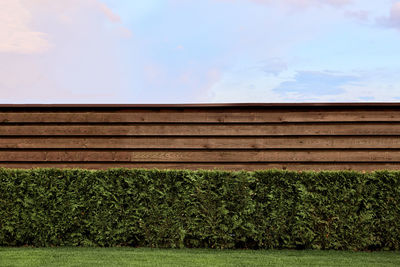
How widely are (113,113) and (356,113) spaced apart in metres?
5.26

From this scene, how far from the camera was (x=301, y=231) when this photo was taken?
680 cm

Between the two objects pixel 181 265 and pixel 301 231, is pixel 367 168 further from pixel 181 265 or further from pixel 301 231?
pixel 181 265

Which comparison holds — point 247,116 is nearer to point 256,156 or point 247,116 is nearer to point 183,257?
point 256,156

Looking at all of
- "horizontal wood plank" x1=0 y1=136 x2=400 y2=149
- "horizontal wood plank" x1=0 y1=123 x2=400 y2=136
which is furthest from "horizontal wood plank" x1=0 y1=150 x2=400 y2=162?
"horizontal wood plank" x1=0 y1=123 x2=400 y2=136

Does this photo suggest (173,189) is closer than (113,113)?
Yes

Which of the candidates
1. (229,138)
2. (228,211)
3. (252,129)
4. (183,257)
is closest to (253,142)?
(252,129)

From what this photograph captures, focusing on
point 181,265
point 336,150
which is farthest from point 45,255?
point 336,150

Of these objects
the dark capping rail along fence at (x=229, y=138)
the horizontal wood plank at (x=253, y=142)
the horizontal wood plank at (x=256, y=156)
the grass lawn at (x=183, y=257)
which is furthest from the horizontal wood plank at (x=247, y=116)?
the grass lawn at (x=183, y=257)

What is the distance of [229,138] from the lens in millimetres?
8773

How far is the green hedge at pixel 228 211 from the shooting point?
22.2ft

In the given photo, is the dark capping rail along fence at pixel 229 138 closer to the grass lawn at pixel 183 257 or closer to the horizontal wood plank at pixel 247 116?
the horizontal wood plank at pixel 247 116

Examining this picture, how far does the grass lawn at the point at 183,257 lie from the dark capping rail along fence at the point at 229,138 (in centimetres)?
247

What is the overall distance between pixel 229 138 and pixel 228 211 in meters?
2.34

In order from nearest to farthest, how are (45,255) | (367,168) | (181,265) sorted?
(181,265)
(45,255)
(367,168)
